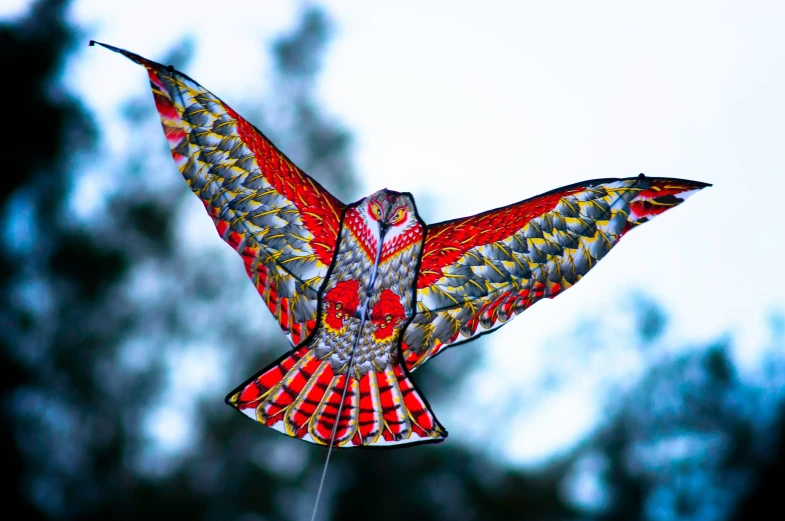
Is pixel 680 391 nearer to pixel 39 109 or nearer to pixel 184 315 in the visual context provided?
pixel 184 315

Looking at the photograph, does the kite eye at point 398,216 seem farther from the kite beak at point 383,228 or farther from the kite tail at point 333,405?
the kite tail at point 333,405

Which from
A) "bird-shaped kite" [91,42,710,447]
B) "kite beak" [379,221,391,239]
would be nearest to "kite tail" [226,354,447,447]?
"bird-shaped kite" [91,42,710,447]

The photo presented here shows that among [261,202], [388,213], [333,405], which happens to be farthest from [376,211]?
[333,405]

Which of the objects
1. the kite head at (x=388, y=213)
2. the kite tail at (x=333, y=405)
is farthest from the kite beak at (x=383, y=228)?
the kite tail at (x=333, y=405)

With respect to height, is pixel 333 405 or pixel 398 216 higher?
pixel 398 216

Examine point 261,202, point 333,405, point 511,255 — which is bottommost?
point 333,405

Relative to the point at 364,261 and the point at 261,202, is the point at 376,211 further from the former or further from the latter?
the point at 261,202

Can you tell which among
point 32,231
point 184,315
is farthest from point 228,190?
point 32,231
